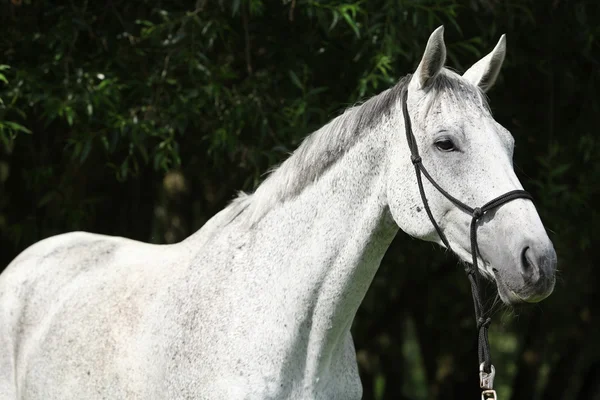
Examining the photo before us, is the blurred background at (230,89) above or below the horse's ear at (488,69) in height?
below

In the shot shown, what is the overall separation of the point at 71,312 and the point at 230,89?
5.91 ft

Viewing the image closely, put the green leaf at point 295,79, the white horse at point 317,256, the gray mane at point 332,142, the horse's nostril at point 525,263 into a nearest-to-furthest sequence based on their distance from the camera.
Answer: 1. the horse's nostril at point 525,263
2. the white horse at point 317,256
3. the gray mane at point 332,142
4. the green leaf at point 295,79

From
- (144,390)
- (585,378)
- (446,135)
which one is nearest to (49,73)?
(144,390)

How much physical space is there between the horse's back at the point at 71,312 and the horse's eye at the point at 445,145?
1.27m

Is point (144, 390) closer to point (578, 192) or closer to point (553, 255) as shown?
point (553, 255)

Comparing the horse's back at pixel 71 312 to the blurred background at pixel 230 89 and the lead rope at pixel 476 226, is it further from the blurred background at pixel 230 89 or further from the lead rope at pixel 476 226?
the lead rope at pixel 476 226

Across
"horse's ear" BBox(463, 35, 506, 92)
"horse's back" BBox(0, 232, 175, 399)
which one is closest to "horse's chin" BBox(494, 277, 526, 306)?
"horse's ear" BBox(463, 35, 506, 92)

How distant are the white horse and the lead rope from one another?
0.02 meters

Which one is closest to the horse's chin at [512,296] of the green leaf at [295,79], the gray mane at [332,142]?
the gray mane at [332,142]

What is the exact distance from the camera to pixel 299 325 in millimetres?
2768

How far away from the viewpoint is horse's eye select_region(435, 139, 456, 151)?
257 centimetres

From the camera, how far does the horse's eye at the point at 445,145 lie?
257 cm

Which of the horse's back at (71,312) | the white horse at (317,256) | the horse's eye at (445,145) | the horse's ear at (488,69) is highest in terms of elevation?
the horse's ear at (488,69)

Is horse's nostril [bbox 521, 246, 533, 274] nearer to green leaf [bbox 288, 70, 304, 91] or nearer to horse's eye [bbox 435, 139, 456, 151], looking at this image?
horse's eye [bbox 435, 139, 456, 151]
